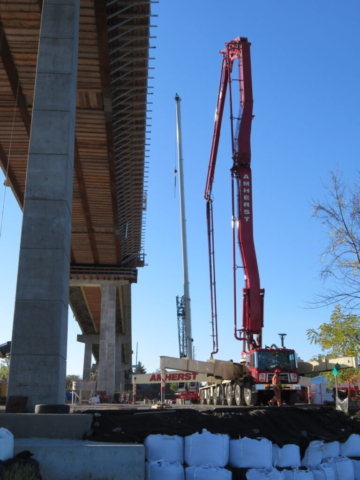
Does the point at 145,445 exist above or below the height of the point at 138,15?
below

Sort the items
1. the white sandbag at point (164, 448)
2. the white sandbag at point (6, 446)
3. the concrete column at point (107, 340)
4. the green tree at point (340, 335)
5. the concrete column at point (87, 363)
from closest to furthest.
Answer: the white sandbag at point (6, 446)
the white sandbag at point (164, 448)
the green tree at point (340, 335)
the concrete column at point (107, 340)
the concrete column at point (87, 363)

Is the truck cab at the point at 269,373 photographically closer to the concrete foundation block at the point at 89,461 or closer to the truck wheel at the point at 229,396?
the truck wheel at the point at 229,396

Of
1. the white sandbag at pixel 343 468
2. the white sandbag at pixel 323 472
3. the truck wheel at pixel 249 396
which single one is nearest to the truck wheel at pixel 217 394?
the truck wheel at pixel 249 396

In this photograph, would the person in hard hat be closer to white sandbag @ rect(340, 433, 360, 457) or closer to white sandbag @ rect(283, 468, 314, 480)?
white sandbag @ rect(340, 433, 360, 457)

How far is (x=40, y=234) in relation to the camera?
1182 centimetres

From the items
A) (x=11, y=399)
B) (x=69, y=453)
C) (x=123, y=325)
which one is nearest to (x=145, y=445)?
(x=69, y=453)

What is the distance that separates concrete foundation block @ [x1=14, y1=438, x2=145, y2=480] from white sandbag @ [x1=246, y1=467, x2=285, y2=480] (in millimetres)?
1559

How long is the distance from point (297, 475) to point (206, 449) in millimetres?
1387

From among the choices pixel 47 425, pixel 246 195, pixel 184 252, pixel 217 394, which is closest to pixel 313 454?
pixel 47 425

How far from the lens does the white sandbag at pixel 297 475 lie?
8047 millimetres

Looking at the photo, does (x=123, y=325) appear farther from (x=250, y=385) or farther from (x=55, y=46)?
(x=55, y=46)

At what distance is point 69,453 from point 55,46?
9731 millimetres

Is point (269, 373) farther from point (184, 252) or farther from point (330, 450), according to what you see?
point (184, 252)

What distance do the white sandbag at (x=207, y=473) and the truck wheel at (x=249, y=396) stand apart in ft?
36.8
